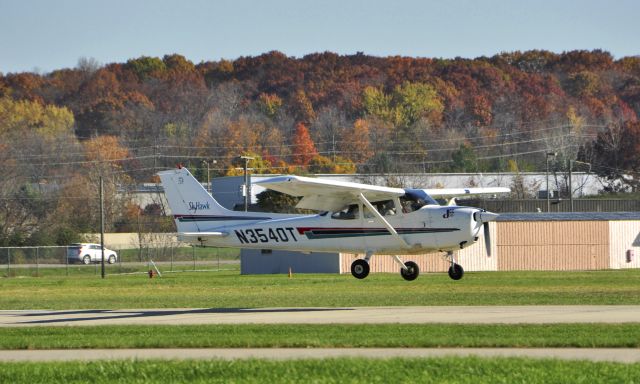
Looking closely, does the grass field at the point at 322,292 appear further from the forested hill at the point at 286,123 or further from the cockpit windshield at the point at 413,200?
the forested hill at the point at 286,123

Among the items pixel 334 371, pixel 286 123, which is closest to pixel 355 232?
pixel 334 371

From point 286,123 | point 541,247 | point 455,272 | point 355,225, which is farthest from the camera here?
point 286,123

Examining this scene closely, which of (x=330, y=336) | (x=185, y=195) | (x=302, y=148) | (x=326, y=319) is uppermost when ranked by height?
(x=302, y=148)

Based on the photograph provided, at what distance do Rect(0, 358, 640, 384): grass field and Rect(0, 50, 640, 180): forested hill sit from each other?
95078 mm

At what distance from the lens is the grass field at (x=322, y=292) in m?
32.6

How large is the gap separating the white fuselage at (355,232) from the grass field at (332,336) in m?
7.78

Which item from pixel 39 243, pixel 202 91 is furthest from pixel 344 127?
pixel 39 243

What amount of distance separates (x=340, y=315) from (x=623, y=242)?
3502 centimetres

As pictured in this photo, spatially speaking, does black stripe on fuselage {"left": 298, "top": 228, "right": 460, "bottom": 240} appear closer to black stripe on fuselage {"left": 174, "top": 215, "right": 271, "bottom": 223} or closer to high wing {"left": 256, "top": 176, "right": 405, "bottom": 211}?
high wing {"left": 256, "top": 176, "right": 405, "bottom": 211}

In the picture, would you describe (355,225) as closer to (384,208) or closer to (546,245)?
(384,208)

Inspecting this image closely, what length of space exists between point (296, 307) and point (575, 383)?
1682 cm

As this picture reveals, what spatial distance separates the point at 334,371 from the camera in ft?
52.6

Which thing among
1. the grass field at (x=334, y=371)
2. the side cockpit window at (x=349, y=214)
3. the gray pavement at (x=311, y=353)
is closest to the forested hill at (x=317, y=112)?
the side cockpit window at (x=349, y=214)

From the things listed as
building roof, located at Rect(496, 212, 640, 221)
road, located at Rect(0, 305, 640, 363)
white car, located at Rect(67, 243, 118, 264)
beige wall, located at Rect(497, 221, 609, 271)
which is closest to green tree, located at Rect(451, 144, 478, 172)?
white car, located at Rect(67, 243, 118, 264)
